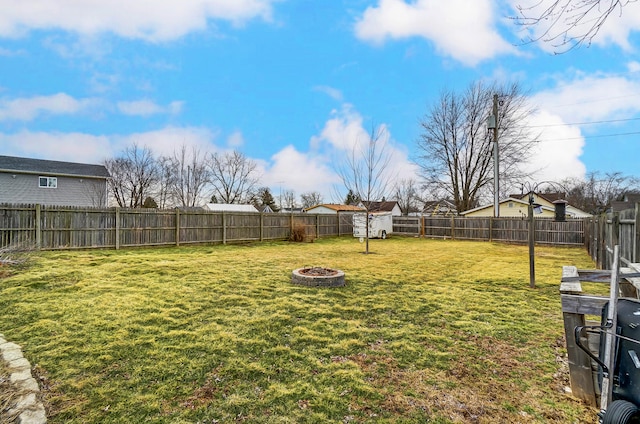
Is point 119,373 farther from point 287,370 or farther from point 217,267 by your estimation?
point 217,267

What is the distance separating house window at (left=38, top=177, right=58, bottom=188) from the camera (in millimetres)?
19016

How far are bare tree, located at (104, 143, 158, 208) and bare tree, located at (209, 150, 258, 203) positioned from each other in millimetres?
6391

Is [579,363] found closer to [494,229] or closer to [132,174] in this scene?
[494,229]

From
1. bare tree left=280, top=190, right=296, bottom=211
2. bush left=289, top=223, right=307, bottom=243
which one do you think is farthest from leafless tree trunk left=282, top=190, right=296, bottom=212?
bush left=289, top=223, right=307, bottom=243

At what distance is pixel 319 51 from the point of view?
1123cm

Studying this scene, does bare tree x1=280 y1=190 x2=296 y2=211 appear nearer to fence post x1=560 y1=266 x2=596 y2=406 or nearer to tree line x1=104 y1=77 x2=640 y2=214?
tree line x1=104 y1=77 x2=640 y2=214

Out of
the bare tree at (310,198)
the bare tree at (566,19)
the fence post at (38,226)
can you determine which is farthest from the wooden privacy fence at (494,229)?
the bare tree at (310,198)

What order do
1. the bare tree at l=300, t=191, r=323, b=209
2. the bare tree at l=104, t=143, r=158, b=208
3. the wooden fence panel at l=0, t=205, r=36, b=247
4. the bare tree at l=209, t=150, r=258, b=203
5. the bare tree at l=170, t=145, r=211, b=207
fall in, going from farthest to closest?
1. the bare tree at l=300, t=191, r=323, b=209
2. the bare tree at l=209, t=150, r=258, b=203
3. the bare tree at l=170, t=145, r=211, b=207
4. the bare tree at l=104, t=143, r=158, b=208
5. the wooden fence panel at l=0, t=205, r=36, b=247

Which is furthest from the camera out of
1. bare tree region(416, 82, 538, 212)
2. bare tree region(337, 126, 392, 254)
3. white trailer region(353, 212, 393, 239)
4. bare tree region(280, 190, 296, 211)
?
bare tree region(280, 190, 296, 211)

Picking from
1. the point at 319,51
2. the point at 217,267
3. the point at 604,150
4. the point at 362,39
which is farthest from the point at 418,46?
the point at 604,150

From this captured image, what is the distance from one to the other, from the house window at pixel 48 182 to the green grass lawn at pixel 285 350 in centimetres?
1799

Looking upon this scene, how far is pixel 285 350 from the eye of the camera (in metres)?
2.92

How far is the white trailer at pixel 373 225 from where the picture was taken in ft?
57.1

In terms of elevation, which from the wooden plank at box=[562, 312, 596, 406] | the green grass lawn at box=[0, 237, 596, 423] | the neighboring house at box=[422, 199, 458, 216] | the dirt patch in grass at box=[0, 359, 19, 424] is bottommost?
the green grass lawn at box=[0, 237, 596, 423]
